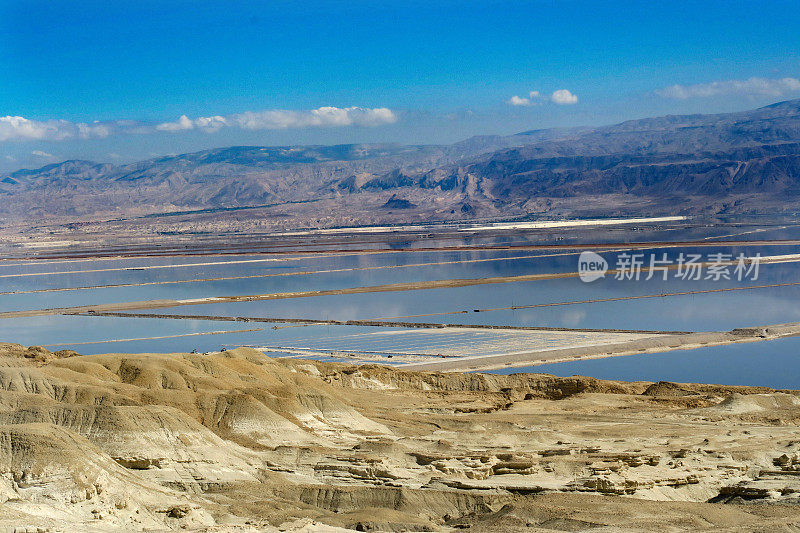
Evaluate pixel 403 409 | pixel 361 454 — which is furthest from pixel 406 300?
pixel 361 454

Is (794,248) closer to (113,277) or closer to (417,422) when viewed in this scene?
(113,277)

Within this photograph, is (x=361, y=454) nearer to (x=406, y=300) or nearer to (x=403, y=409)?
(x=403, y=409)

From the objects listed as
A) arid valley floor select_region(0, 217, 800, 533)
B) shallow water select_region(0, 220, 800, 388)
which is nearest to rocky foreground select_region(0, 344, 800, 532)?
arid valley floor select_region(0, 217, 800, 533)

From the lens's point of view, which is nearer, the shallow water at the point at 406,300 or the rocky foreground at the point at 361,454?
the rocky foreground at the point at 361,454

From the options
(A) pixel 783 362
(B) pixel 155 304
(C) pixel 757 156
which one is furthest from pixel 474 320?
(C) pixel 757 156

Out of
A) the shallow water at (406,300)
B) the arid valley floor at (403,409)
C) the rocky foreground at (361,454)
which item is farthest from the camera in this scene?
the shallow water at (406,300)

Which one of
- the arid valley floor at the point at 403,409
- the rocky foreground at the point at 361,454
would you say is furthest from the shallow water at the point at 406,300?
the rocky foreground at the point at 361,454

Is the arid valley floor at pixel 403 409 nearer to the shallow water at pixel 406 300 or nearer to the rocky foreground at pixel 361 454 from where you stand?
the rocky foreground at pixel 361 454

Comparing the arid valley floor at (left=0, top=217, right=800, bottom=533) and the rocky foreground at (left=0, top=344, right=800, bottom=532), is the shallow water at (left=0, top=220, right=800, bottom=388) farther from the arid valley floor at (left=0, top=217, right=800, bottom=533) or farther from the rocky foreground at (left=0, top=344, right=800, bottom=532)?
the rocky foreground at (left=0, top=344, right=800, bottom=532)
